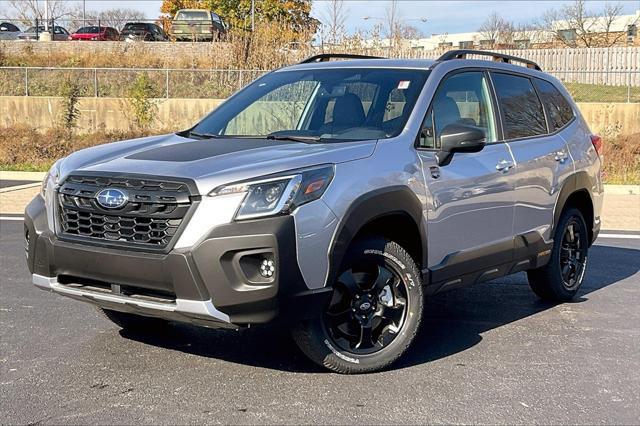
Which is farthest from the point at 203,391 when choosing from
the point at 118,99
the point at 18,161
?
the point at 118,99

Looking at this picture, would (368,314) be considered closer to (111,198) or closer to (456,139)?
(456,139)

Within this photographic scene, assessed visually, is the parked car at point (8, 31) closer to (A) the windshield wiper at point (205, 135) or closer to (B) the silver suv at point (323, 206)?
(A) the windshield wiper at point (205, 135)

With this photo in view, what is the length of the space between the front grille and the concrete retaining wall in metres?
19.9

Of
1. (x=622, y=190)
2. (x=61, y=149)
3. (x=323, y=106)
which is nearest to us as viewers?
(x=323, y=106)

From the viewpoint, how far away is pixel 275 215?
163 inches

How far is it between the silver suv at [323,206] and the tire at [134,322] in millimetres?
16

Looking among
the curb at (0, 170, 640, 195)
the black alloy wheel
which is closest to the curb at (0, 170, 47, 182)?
the curb at (0, 170, 640, 195)

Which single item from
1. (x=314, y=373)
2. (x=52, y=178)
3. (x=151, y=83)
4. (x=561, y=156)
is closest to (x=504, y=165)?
(x=561, y=156)

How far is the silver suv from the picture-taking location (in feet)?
13.6

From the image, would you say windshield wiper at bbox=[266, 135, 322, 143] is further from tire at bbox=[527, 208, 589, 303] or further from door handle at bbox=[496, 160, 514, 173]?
tire at bbox=[527, 208, 589, 303]

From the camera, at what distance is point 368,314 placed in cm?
479

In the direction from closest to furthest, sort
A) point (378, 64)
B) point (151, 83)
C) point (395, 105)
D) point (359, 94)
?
point (395, 105) < point (359, 94) < point (378, 64) < point (151, 83)

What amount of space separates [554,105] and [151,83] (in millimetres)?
21836

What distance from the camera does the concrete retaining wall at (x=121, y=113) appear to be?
22.4 m
